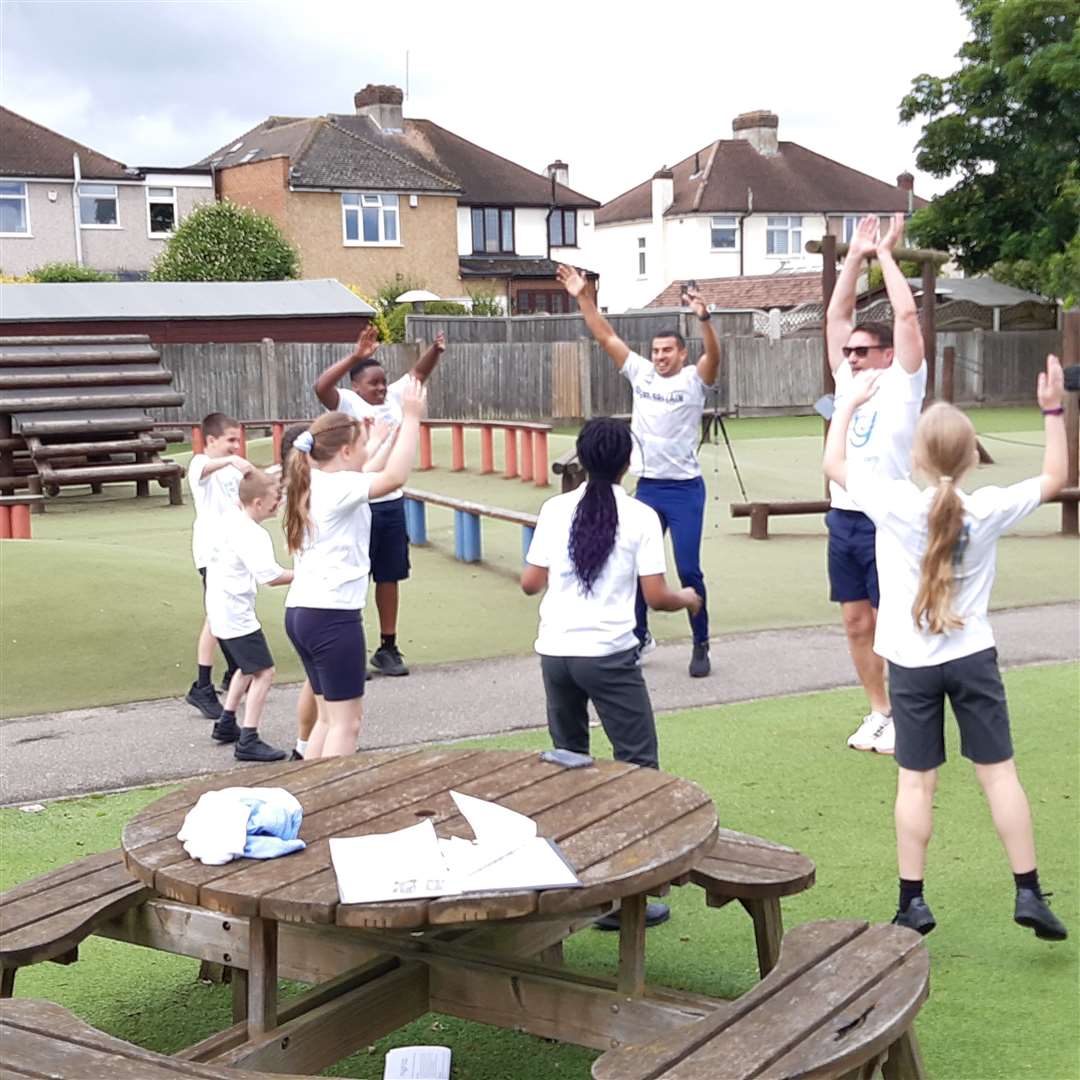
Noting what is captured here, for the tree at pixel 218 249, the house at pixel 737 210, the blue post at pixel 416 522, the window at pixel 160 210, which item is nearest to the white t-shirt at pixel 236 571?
the blue post at pixel 416 522

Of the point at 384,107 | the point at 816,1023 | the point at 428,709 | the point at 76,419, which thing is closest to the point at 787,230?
the point at 384,107

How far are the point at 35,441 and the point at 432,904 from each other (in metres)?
16.5

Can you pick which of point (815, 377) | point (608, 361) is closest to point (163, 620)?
point (608, 361)

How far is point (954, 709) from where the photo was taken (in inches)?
183

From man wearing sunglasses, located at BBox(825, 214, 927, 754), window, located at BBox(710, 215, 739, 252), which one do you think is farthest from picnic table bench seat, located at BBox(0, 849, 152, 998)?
window, located at BBox(710, 215, 739, 252)

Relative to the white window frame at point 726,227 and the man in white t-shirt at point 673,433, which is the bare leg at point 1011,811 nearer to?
the man in white t-shirt at point 673,433

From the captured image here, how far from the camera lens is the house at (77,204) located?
43.7m

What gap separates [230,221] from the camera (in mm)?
39375

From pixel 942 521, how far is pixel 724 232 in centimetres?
5347

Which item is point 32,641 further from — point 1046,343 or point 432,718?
point 1046,343

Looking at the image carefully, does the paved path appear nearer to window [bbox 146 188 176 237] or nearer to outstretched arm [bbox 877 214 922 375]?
outstretched arm [bbox 877 214 922 375]

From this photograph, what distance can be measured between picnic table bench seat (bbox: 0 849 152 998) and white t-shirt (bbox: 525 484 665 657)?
152 centimetres

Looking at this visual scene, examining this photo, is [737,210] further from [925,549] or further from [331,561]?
[925,549]

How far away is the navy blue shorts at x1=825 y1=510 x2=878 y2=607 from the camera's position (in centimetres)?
675
